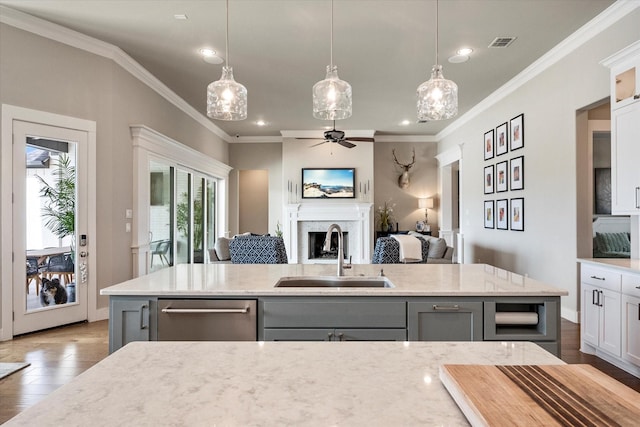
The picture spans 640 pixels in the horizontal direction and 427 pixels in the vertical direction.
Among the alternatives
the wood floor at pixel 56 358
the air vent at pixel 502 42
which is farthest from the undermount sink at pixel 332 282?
the air vent at pixel 502 42

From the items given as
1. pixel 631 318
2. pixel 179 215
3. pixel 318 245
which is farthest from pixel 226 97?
pixel 318 245

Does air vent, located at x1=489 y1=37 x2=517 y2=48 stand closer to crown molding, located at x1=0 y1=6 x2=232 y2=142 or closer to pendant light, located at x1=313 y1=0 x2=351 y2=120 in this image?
pendant light, located at x1=313 y1=0 x2=351 y2=120

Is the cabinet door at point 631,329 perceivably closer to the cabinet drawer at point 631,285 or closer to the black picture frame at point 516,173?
the cabinet drawer at point 631,285

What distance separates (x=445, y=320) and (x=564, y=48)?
3.86 metres

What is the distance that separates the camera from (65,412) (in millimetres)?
727

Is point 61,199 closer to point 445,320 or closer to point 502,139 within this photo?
point 445,320

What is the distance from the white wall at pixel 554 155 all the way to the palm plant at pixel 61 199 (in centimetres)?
540

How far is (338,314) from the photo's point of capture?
1.94 metres

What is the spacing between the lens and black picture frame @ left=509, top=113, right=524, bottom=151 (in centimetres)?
509

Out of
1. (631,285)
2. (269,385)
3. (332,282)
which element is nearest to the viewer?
(269,385)

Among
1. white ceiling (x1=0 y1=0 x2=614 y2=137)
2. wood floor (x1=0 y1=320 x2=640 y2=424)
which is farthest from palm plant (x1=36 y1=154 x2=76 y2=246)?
white ceiling (x1=0 y1=0 x2=614 y2=137)

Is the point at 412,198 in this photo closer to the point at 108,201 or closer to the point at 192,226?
the point at 192,226

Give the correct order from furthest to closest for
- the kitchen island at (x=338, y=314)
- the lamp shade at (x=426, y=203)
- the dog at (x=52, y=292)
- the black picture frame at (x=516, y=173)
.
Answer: the lamp shade at (x=426, y=203), the black picture frame at (x=516, y=173), the dog at (x=52, y=292), the kitchen island at (x=338, y=314)

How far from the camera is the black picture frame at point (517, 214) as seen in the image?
508 cm
